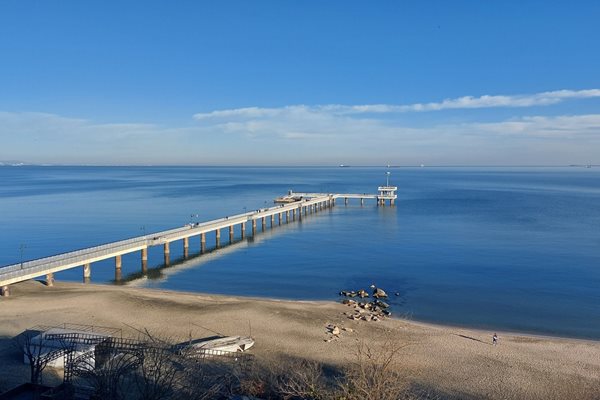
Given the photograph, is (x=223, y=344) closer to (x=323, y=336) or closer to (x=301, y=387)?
(x=323, y=336)

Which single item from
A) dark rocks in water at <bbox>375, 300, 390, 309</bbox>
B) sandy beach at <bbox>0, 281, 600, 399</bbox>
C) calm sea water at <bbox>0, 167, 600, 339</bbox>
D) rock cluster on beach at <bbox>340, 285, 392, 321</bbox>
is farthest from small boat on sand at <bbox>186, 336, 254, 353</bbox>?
calm sea water at <bbox>0, 167, 600, 339</bbox>

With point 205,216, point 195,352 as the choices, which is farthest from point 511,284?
point 205,216

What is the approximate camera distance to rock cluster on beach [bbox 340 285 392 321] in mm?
29250

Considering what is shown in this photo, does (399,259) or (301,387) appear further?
(399,259)

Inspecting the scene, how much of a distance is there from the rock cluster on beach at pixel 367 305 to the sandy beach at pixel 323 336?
2.62 feet

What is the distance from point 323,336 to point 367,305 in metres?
6.55

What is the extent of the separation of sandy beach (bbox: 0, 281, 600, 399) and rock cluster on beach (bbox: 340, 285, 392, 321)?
2.62ft

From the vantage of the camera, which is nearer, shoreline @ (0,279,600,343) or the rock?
shoreline @ (0,279,600,343)

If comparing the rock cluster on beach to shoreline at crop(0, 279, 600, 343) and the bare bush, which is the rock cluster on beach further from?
the bare bush

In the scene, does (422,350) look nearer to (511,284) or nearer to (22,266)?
(511,284)

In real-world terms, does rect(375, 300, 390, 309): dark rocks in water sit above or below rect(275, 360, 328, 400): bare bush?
below

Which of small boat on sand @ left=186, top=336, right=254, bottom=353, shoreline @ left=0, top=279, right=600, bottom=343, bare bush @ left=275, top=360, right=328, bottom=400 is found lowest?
shoreline @ left=0, top=279, right=600, bottom=343

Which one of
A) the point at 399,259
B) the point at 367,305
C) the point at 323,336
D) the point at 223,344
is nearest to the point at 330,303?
the point at 367,305

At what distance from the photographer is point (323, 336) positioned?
84.2ft
